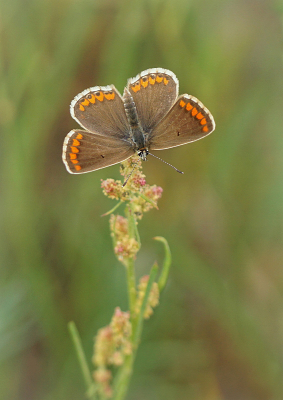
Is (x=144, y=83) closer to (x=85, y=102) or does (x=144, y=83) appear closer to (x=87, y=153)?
(x=85, y=102)

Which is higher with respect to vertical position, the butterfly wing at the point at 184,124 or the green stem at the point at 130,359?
the butterfly wing at the point at 184,124

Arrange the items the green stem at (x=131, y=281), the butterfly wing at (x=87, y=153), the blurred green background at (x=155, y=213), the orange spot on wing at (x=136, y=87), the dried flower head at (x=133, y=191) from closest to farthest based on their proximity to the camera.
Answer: the dried flower head at (x=133, y=191), the green stem at (x=131, y=281), the butterfly wing at (x=87, y=153), the orange spot on wing at (x=136, y=87), the blurred green background at (x=155, y=213)

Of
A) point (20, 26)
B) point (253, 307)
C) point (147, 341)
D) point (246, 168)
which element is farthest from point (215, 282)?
point (20, 26)

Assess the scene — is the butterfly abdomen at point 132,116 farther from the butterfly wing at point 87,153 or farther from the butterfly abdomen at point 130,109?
the butterfly wing at point 87,153

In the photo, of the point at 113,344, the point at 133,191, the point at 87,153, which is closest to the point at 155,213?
the point at 87,153

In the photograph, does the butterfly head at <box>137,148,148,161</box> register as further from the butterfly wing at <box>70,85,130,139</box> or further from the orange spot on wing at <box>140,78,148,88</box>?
the orange spot on wing at <box>140,78,148,88</box>

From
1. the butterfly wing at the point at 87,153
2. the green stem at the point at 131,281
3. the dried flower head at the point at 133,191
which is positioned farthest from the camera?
the butterfly wing at the point at 87,153

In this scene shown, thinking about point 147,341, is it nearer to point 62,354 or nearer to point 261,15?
point 62,354

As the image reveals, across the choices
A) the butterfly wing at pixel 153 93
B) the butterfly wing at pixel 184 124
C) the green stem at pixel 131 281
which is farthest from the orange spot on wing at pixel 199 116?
the green stem at pixel 131 281
